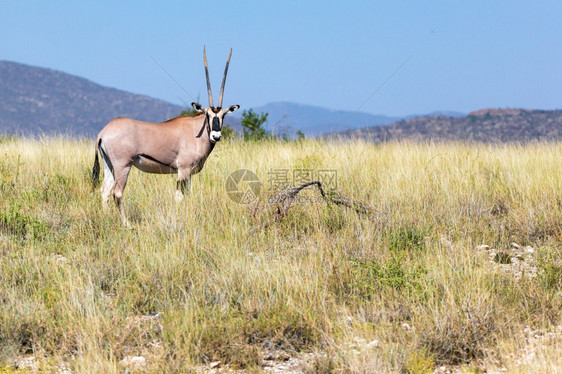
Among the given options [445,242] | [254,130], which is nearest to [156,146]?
[445,242]

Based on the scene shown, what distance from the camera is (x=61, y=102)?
14050cm

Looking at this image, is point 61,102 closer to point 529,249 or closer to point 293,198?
point 293,198

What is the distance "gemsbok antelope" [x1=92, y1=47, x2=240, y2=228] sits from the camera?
7.85 m

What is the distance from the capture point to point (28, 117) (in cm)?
12825

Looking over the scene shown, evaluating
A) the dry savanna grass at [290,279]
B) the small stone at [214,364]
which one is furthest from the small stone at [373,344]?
the small stone at [214,364]

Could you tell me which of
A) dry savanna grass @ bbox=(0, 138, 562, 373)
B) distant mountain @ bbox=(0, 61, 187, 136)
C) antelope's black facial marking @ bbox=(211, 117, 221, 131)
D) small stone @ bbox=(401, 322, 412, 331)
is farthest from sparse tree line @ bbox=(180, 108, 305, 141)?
distant mountain @ bbox=(0, 61, 187, 136)

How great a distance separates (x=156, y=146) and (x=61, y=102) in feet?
470

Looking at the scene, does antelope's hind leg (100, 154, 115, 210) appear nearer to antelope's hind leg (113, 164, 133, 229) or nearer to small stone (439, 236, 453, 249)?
antelope's hind leg (113, 164, 133, 229)

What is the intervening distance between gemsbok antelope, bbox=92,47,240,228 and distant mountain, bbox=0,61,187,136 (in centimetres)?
11927

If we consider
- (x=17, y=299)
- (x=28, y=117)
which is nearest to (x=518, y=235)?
(x=17, y=299)

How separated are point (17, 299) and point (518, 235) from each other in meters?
5.75

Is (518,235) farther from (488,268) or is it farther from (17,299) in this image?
(17,299)

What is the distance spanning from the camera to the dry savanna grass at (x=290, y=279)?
4.33 m

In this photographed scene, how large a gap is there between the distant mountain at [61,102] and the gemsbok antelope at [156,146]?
119 meters
